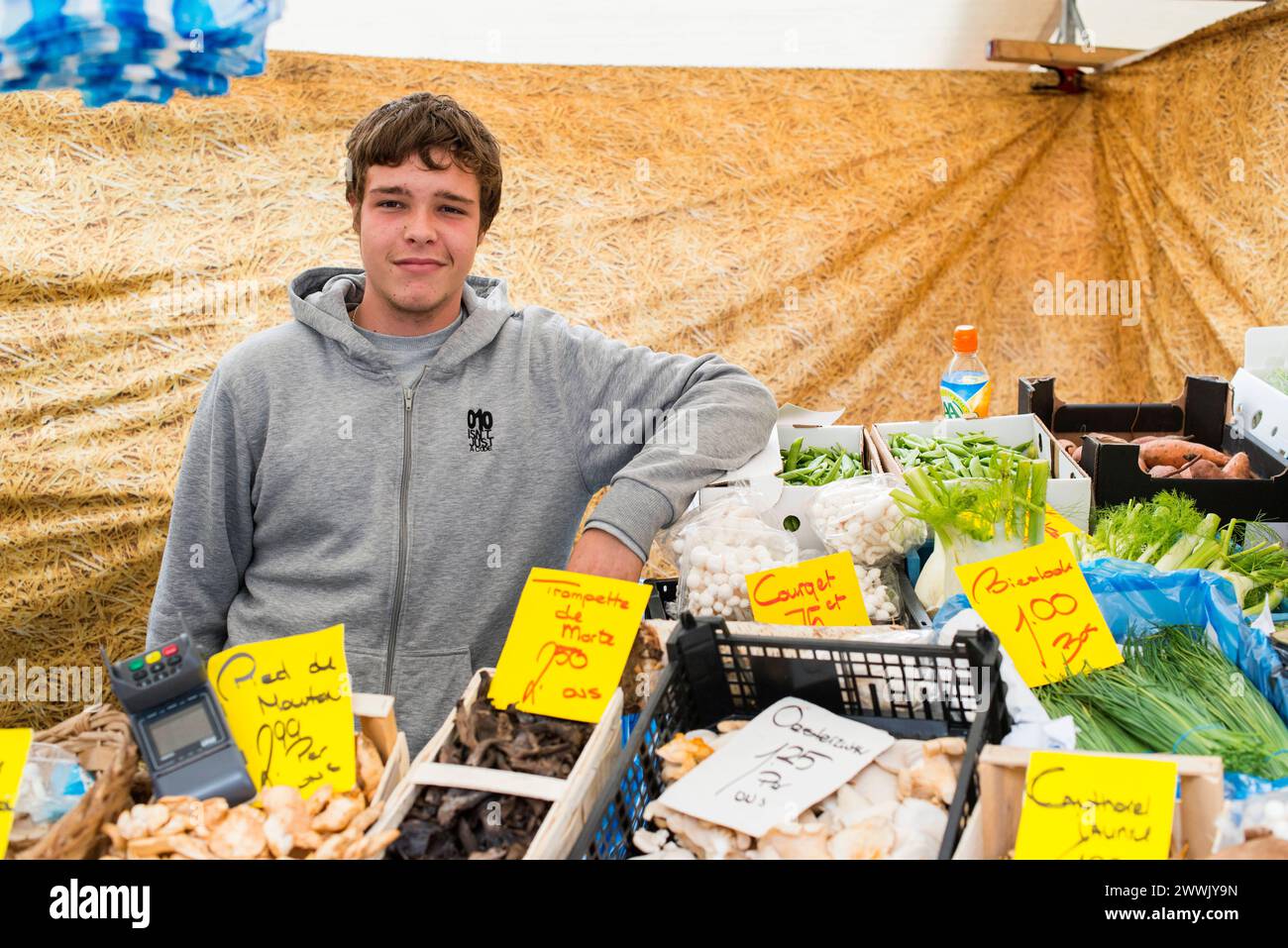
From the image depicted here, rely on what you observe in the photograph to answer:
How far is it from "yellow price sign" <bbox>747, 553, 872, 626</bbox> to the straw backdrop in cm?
237

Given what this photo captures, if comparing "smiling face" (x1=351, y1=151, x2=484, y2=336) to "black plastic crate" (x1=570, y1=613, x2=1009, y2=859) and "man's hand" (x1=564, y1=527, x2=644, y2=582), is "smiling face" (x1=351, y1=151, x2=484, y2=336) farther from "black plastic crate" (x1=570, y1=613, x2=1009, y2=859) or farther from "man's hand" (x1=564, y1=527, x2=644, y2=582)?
"black plastic crate" (x1=570, y1=613, x2=1009, y2=859)

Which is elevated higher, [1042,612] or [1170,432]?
[1170,432]

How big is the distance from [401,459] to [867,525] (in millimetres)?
979

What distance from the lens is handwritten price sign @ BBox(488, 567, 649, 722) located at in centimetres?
144

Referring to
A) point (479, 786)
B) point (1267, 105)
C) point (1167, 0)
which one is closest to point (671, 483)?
point (479, 786)

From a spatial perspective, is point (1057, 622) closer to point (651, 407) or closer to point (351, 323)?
point (651, 407)

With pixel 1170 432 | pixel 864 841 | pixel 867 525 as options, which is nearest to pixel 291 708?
pixel 864 841

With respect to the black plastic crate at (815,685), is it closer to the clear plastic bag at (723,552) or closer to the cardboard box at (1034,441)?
the clear plastic bag at (723,552)

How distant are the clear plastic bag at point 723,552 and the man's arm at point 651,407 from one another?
0.08 m

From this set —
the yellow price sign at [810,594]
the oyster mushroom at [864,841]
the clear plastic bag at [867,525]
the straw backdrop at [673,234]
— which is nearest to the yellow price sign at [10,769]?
the oyster mushroom at [864,841]

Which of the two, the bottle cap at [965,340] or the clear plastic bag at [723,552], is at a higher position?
the bottle cap at [965,340]

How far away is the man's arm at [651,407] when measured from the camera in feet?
7.09

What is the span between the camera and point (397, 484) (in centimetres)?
209

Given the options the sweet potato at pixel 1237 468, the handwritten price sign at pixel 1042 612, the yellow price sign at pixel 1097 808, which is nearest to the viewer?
the yellow price sign at pixel 1097 808
